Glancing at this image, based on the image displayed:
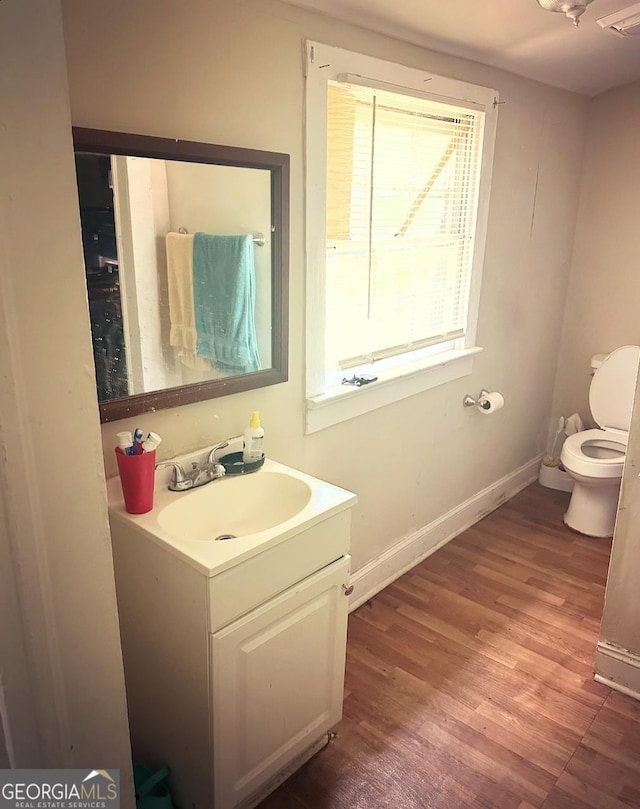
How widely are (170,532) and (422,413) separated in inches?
57.2

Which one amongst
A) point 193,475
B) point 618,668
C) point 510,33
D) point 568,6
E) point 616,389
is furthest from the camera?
point 616,389

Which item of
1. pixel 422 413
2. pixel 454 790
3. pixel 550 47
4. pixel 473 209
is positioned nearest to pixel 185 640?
pixel 454 790

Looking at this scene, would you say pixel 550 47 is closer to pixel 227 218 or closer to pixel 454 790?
pixel 227 218

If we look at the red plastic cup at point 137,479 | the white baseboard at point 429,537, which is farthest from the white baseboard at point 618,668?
the red plastic cup at point 137,479

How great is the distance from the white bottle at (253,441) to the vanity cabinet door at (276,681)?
1.27 feet

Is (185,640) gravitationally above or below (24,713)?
below

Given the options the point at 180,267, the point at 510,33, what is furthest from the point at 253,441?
the point at 510,33

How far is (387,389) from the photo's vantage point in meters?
2.45

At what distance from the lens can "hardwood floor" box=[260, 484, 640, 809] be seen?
178 cm

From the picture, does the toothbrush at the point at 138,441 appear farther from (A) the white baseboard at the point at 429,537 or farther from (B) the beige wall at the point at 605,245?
(B) the beige wall at the point at 605,245

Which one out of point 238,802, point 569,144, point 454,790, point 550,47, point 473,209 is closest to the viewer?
point 238,802

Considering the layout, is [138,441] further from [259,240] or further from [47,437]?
[259,240]

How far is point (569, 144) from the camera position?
10.8 feet

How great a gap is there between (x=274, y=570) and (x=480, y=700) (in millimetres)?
1042
